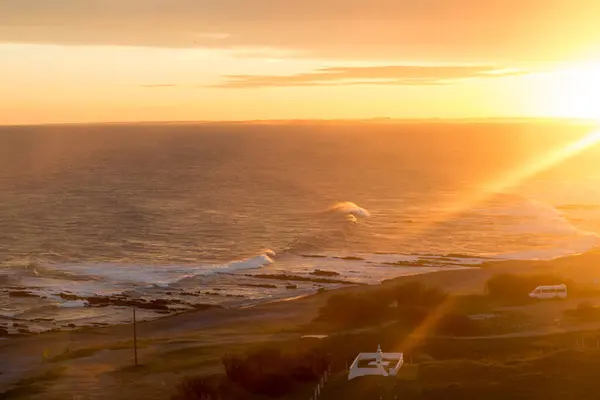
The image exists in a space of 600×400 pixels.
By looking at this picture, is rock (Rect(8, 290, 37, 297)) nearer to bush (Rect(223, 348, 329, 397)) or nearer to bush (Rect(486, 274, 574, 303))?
bush (Rect(223, 348, 329, 397))

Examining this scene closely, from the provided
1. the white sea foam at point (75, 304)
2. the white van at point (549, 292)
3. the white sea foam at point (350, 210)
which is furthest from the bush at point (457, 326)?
the white sea foam at point (350, 210)

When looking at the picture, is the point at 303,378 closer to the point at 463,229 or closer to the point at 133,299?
the point at 133,299

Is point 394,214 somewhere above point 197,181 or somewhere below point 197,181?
below

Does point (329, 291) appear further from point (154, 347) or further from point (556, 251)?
point (556, 251)

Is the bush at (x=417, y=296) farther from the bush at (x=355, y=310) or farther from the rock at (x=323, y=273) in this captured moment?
the rock at (x=323, y=273)

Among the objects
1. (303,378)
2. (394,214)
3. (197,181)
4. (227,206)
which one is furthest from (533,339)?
(197,181)
